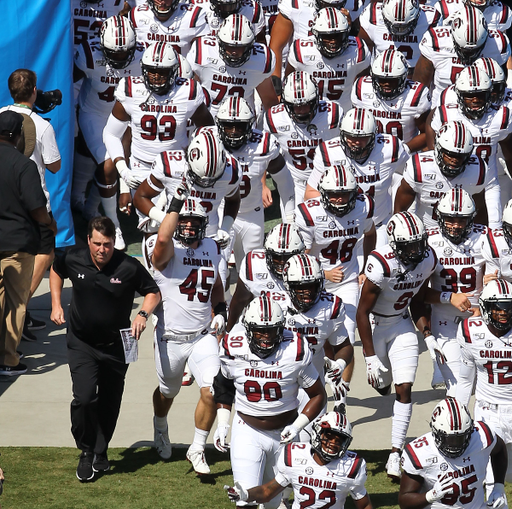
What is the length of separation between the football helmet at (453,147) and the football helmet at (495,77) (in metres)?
0.96

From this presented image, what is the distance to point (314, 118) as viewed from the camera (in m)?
10.8

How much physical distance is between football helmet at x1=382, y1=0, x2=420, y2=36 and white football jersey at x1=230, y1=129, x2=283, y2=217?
207 cm

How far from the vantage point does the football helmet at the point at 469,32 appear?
1112 centimetres

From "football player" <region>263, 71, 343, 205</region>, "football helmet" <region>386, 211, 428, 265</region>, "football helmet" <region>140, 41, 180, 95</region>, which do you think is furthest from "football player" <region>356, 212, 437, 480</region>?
"football helmet" <region>140, 41, 180, 95</region>

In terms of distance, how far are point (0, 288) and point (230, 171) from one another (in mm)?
2123

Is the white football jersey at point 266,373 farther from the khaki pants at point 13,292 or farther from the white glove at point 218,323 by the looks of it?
the khaki pants at point 13,292

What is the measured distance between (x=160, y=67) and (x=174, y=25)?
4.68ft

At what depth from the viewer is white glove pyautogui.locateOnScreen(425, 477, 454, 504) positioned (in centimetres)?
703

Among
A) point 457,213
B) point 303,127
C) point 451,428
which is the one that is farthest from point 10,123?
point 451,428

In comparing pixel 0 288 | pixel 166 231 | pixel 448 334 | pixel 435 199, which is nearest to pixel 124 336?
pixel 166 231

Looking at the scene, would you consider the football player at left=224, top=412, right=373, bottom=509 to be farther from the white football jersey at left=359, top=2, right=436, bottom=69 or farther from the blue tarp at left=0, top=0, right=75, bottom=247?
the white football jersey at left=359, top=2, right=436, bottom=69

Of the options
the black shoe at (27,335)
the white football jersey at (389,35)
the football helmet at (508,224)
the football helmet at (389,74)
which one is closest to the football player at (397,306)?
the football helmet at (508,224)

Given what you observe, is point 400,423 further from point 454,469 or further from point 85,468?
point 85,468

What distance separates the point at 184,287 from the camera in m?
8.56
